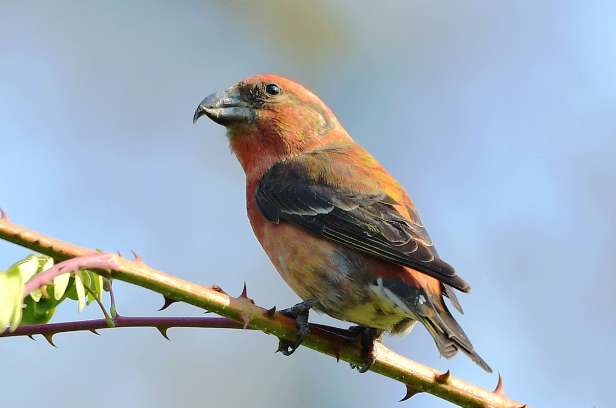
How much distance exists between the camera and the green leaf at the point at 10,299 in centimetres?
182

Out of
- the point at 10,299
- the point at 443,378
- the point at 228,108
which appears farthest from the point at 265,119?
the point at 10,299

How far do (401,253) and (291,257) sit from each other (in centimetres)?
64

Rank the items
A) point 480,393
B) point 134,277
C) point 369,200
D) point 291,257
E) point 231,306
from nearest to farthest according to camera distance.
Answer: point 134,277
point 231,306
point 480,393
point 291,257
point 369,200

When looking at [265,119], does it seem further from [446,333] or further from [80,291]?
[80,291]

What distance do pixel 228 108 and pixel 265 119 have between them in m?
0.25

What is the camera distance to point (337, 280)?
13.3 ft

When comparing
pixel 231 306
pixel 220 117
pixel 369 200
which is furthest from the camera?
pixel 220 117

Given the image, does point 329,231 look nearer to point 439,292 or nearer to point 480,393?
point 439,292

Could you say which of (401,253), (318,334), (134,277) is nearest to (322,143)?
(401,253)

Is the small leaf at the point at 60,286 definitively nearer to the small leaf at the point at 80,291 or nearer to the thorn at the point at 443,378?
the small leaf at the point at 80,291

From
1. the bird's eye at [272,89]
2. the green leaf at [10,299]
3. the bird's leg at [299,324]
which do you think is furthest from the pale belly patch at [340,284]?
the green leaf at [10,299]

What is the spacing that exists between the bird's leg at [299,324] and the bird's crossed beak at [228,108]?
1578mm

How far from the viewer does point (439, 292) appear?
4.07 meters

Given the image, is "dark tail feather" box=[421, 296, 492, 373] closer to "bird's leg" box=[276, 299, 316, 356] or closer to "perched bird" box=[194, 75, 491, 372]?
"perched bird" box=[194, 75, 491, 372]
